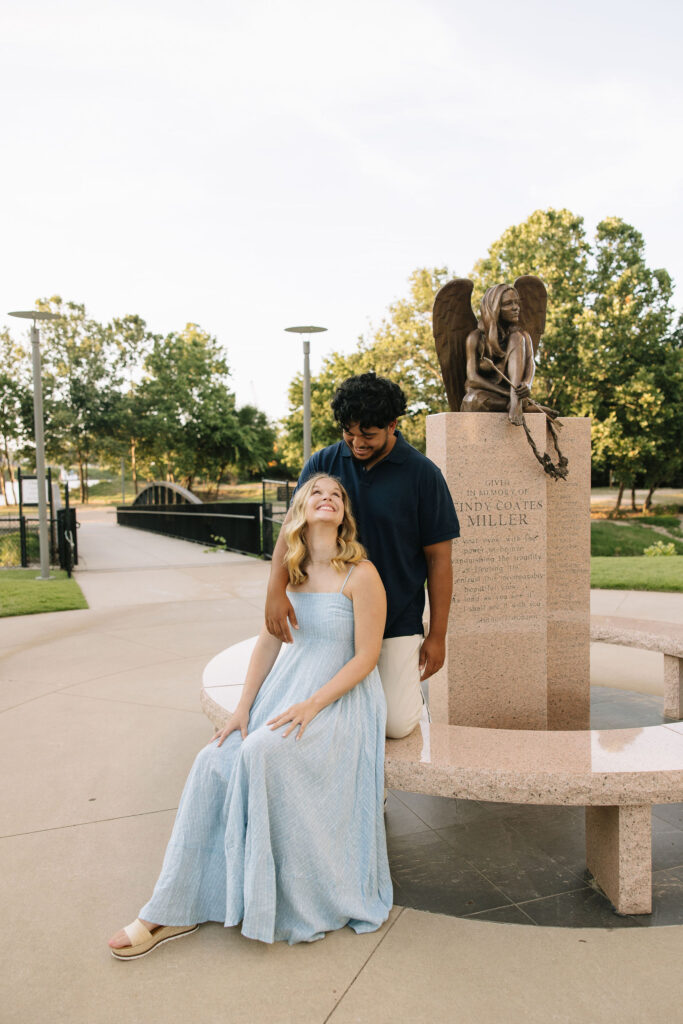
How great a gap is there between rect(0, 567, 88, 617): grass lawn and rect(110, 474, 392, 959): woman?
7.14 m

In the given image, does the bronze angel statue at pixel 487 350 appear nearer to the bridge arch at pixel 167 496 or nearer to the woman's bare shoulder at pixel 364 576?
the woman's bare shoulder at pixel 364 576

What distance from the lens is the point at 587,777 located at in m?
2.64

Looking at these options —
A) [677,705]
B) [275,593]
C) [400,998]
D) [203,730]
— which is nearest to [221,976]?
[400,998]

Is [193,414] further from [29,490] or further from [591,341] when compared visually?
[29,490]

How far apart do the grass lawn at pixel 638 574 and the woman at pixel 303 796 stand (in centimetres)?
805

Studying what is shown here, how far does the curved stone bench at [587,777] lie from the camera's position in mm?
2648

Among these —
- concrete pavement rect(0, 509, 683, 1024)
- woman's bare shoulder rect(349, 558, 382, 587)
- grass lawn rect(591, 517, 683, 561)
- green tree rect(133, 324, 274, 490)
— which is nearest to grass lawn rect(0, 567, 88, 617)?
concrete pavement rect(0, 509, 683, 1024)

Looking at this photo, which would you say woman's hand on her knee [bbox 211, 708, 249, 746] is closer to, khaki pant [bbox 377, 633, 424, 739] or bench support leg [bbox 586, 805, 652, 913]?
khaki pant [bbox 377, 633, 424, 739]

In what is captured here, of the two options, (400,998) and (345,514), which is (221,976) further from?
(345,514)

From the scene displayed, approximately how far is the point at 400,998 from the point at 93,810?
6.36 ft

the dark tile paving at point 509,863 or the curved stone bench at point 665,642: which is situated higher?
the curved stone bench at point 665,642

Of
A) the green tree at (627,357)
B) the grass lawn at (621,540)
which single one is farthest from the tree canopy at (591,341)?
the grass lawn at (621,540)

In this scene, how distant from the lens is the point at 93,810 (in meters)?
3.67

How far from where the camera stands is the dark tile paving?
2.78 metres
